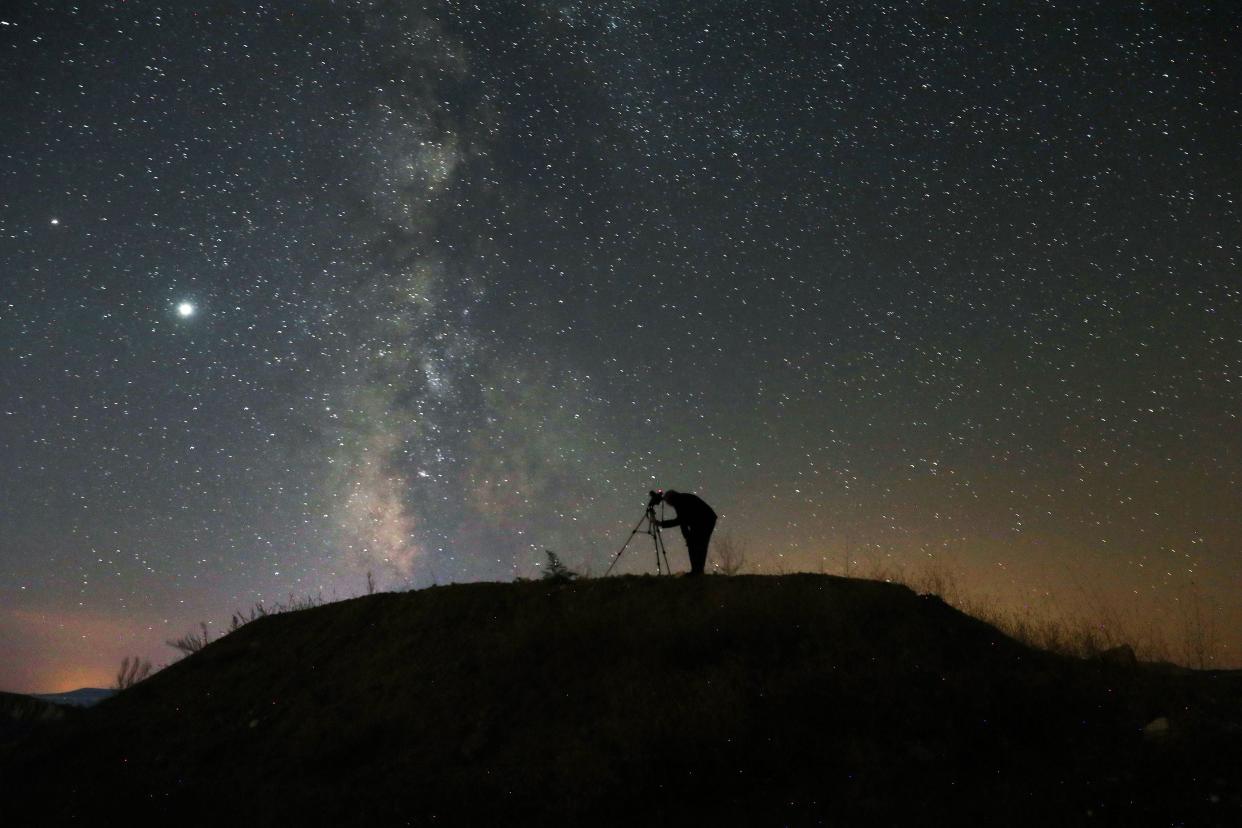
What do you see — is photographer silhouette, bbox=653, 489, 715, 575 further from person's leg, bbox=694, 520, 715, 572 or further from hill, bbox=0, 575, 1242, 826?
hill, bbox=0, 575, 1242, 826

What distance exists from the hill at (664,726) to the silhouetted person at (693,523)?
696mm

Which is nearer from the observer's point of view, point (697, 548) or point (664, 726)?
point (664, 726)

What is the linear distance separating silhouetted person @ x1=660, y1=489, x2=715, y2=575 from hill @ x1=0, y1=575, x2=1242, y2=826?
70cm

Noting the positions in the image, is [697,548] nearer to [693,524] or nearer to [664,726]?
[693,524]

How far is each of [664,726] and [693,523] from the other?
562cm

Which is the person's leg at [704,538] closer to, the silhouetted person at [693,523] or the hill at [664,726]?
the silhouetted person at [693,523]

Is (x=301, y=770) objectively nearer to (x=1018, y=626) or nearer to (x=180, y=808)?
(x=180, y=808)

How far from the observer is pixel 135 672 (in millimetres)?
18859

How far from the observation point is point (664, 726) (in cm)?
892

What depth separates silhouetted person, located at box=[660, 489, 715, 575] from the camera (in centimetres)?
1417

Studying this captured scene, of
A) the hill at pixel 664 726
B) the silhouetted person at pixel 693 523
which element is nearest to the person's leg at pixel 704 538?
the silhouetted person at pixel 693 523

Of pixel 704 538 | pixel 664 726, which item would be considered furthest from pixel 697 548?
pixel 664 726

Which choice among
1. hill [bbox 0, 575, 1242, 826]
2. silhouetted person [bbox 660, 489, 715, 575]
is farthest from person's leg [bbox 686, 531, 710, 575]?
hill [bbox 0, 575, 1242, 826]

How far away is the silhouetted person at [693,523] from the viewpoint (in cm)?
1417
